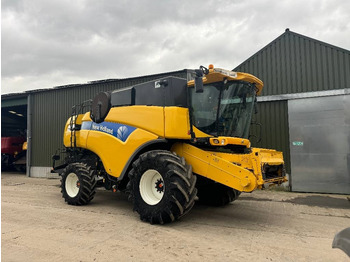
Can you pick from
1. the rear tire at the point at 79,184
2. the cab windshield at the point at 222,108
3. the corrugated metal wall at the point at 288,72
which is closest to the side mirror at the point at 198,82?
the cab windshield at the point at 222,108

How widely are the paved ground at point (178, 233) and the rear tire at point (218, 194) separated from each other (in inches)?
8.9

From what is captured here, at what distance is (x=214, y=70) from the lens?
5.38 meters

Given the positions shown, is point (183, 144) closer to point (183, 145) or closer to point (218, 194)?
point (183, 145)

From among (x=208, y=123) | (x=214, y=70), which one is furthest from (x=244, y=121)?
(x=214, y=70)

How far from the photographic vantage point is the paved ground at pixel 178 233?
3920 millimetres

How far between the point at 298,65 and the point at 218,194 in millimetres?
5860

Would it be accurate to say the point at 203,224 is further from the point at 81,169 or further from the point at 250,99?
the point at 81,169

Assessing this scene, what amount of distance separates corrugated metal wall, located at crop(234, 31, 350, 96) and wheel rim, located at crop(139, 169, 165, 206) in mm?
6275

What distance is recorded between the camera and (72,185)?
7.64 meters

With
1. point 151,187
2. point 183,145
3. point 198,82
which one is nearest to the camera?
point 198,82

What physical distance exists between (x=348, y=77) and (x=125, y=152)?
766cm

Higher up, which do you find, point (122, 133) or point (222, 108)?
point (222, 108)

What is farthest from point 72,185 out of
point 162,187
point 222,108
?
point 222,108

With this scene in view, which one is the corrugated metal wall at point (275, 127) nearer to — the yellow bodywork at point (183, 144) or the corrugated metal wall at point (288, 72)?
the corrugated metal wall at point (288, 72)
